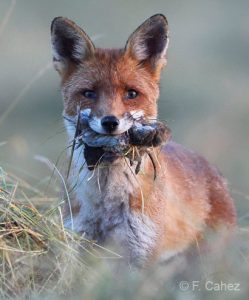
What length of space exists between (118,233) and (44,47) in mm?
9788

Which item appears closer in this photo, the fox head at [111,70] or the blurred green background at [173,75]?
the fox head at [111,70]

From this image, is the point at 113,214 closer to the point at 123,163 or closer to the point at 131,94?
the point at 123,163

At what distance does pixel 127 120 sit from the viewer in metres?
9.15

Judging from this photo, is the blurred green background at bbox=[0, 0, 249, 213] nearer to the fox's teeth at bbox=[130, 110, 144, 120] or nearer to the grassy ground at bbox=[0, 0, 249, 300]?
the grassy ground at bbox=[0, 0, 249, 300]

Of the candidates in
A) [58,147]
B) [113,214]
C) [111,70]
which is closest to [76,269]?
[113,214]

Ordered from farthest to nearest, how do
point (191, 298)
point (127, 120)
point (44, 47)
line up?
1. point (44, 47)
2. point (127, 120)
3. point (191, 298)

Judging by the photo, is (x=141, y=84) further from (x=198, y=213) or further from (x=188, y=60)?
(x=188, y=60)

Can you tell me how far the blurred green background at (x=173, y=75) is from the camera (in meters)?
14.9

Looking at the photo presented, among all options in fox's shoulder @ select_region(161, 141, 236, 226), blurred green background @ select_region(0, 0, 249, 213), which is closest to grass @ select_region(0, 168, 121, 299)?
fox's shoulder @ select_region(161, 141, 236, 226)

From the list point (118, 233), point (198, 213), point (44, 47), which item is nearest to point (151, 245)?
point (118, 233)

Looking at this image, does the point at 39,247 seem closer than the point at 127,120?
Yes

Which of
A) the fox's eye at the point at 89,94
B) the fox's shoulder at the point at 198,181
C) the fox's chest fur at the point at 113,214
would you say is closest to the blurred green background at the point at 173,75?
the fox's shoulder at the point at 198,181

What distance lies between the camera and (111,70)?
967 cm

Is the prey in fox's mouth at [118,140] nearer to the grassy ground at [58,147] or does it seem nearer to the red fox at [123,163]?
the red fox at [123,163]
